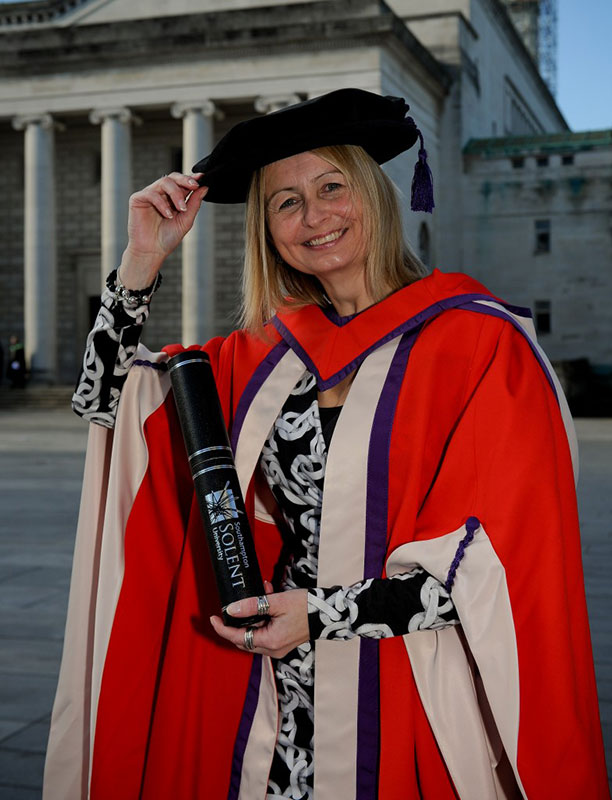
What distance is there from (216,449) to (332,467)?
25 centimetres

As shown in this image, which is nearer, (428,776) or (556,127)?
(428,776)

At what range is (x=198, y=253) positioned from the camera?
31.7m

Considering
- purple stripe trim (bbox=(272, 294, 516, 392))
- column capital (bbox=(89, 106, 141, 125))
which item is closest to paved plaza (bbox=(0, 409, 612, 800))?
purple stripe trim (bbox=(272, 294, 516, 392))

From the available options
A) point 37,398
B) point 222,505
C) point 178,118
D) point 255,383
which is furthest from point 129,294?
point 178,118

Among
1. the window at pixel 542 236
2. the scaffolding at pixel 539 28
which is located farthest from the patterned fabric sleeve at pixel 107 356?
the scaffolding at pixel 539 28

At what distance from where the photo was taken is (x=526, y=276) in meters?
35.9

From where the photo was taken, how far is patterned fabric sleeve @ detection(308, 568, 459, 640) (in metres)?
2.11

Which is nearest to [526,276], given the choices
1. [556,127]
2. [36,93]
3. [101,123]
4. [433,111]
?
[433,111]

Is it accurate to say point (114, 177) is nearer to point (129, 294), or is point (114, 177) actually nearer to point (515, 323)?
point (129, 294)

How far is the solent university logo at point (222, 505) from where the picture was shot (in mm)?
2158

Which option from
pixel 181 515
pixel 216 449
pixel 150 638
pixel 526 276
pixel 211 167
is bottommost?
pixel 150 638

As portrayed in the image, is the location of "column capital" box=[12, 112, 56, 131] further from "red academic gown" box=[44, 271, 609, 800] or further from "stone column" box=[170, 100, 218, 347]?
"red academic gown" box=[44, 271, 609, 800]

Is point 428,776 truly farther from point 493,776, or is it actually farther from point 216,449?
point 216,449

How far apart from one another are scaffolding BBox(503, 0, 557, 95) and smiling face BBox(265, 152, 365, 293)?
75855 mm
